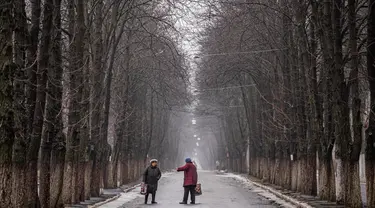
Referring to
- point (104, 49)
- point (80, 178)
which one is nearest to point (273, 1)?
point (104, 49)

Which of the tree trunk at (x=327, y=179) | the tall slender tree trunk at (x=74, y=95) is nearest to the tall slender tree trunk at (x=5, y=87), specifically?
the tall slender tree trunk at (x=74, y=95)

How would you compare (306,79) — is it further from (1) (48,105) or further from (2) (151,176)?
(1) (48,105)

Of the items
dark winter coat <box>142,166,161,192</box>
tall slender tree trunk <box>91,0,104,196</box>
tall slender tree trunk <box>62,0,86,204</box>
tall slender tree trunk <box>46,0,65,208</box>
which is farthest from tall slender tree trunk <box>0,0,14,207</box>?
dark winter coat <box>142,166,161,192</box>

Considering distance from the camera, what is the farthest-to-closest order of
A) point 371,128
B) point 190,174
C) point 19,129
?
point 190,174, point 371,128, point 19,129

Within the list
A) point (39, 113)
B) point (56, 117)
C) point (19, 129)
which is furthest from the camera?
point (56, 117)

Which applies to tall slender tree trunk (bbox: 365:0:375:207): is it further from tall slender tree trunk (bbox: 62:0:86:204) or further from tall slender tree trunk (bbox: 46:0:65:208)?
tall slender tree trunk (bbox: 62:0:86:204)

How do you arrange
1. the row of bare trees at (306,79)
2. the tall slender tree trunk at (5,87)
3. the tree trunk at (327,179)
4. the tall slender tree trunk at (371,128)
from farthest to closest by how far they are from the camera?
the tree trunk at (327,179) → the row of bare trees at (306,79) → the tall slender tree trunk at (371,128) → the tall slender tree trunk at (5,87)

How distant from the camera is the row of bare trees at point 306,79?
1903cm

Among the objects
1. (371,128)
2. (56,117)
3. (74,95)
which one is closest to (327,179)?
(371,128)

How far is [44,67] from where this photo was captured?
52.1 feet

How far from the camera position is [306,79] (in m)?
27.4

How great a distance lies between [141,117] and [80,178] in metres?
26.1

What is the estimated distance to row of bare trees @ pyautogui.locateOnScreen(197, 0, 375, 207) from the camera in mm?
19031

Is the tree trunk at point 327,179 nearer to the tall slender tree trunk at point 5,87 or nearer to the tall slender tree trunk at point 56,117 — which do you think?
the tall slender tree trunk at point 56,117
